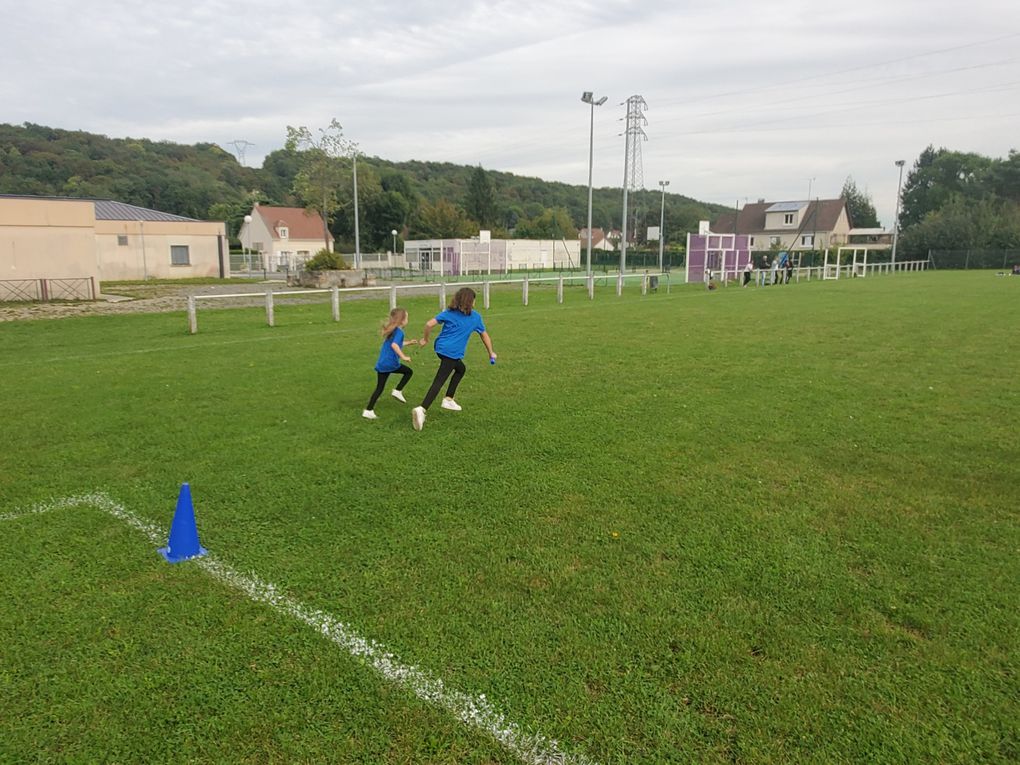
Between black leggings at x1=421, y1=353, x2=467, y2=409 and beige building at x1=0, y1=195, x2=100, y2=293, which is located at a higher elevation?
beige building at x1=0, y1=195, x2=100, y2=293

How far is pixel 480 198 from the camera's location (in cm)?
9325

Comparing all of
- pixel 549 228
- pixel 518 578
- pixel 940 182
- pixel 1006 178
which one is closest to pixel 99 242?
pixel 518 578

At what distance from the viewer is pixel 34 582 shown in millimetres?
3779

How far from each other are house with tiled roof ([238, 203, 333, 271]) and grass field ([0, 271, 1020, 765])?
228 ft

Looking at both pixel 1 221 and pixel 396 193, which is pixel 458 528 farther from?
pixel 396 193

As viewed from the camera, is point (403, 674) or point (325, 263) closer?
point (403, 674)

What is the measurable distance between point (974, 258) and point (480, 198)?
58200mm

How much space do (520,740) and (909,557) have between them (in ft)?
9.24

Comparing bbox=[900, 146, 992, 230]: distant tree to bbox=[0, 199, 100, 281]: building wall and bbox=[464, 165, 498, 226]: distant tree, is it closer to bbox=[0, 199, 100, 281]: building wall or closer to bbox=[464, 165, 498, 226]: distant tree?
bbox=[464, 165, 498, 226]: distant tree

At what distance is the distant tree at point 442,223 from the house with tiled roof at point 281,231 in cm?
1245

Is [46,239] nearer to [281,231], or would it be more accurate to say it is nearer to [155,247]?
[155,247]

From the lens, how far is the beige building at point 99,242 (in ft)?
88.7

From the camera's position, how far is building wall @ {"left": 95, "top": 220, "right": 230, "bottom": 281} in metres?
42.0

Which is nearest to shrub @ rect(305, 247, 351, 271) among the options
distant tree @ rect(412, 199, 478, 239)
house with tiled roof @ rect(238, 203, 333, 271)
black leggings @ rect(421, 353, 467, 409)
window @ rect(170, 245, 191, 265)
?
window @ rect(170, 245, 191, 265)
